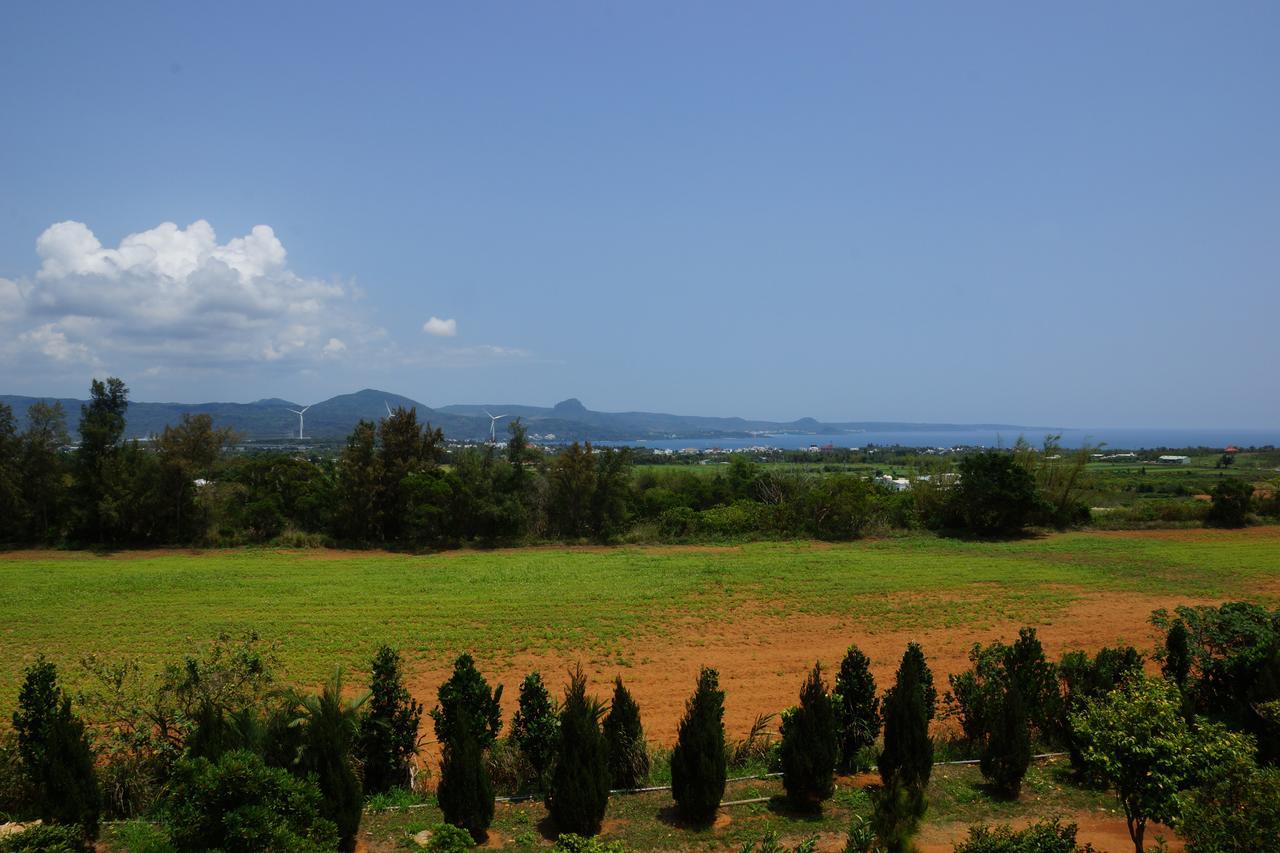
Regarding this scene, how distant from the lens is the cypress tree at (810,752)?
7.08 metres

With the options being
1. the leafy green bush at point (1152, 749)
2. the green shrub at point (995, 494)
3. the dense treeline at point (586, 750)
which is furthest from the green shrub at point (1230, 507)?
the leafy green bush at point (1152, 749)

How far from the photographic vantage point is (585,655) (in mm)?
14359

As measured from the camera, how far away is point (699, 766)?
679cm

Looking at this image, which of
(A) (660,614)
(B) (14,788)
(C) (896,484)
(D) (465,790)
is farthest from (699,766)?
(C) (896,484)

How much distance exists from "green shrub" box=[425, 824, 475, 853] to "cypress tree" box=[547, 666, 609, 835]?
1195 mm

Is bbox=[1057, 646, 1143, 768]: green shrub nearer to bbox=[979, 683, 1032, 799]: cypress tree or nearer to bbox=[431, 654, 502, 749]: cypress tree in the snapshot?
bbox=[979, 683, 1032, 799]: cypress tree

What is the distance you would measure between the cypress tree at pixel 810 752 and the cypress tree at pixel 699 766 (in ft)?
2.53

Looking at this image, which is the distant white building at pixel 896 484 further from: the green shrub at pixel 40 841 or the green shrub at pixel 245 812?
the green shrub at pixel 40 841

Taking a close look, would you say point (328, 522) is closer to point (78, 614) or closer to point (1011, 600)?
point (78, 614)

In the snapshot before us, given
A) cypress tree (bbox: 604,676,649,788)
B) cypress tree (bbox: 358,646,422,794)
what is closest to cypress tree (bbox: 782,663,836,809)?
cypress tree (bbox: 604,676,649,788)

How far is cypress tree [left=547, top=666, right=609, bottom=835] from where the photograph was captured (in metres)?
6.48

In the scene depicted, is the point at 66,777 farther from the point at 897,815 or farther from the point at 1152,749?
the point at 1152,749

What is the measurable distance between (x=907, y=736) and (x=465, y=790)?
462cm

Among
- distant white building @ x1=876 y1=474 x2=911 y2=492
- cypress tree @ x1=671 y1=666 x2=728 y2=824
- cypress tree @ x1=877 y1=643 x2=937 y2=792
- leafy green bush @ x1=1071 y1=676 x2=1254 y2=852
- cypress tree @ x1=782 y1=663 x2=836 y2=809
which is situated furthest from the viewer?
distant white building @ x1=876 y1=474 x2=911 y2=492
